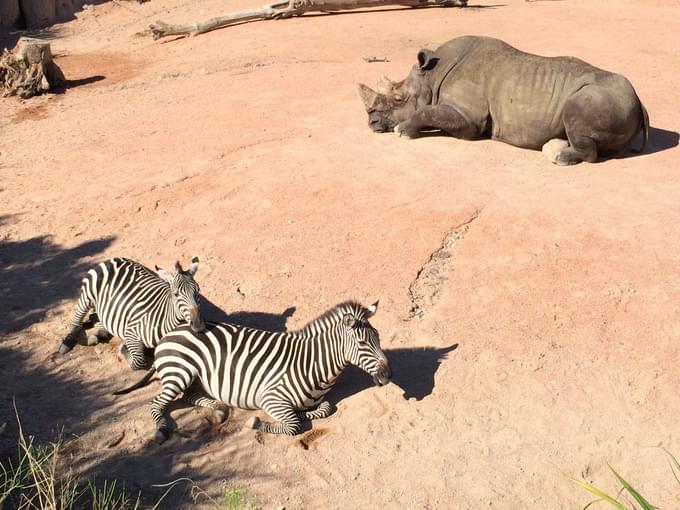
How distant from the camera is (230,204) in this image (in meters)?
9.55

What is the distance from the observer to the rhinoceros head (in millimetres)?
11375

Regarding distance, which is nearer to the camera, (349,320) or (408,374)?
(349,320)

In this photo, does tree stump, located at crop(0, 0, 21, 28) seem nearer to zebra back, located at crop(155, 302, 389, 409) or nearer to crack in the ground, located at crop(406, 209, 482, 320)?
crack in the ground, located at crop(406, 209, 482, 320)

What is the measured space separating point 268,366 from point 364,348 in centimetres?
90

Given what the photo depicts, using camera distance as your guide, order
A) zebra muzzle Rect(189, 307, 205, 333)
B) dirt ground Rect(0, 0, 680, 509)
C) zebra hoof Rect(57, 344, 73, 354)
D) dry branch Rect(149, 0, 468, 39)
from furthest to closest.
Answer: dry branch Rect(149, 0, 468, 39) < zebra hoof Rect(57, 344, 73, 354) < zebra muzzle Rect(189, 307, 205, 333) < dirt ground Rect(0, 0, 680, 509)

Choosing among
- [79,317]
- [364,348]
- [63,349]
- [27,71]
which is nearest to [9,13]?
[27,71]

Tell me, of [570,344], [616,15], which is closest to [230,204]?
[570,344]

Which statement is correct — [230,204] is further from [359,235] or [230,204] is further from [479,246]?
[479,246]

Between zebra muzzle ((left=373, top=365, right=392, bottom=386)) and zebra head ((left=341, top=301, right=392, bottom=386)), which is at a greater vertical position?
zebra head ((left=341, top=301, right=392, bottom=386))

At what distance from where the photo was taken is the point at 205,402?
6.82 meters

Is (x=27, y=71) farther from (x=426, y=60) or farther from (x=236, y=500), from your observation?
(x=236, y=500)

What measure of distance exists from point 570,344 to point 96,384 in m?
4.52

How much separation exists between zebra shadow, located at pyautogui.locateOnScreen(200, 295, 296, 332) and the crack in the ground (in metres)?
1.28

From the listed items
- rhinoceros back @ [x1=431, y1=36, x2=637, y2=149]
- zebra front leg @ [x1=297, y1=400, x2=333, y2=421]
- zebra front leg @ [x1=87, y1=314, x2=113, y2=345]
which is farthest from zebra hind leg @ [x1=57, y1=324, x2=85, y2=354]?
rhinoceros back @ [x1=431, y1=36, x2=637, y2=149]
